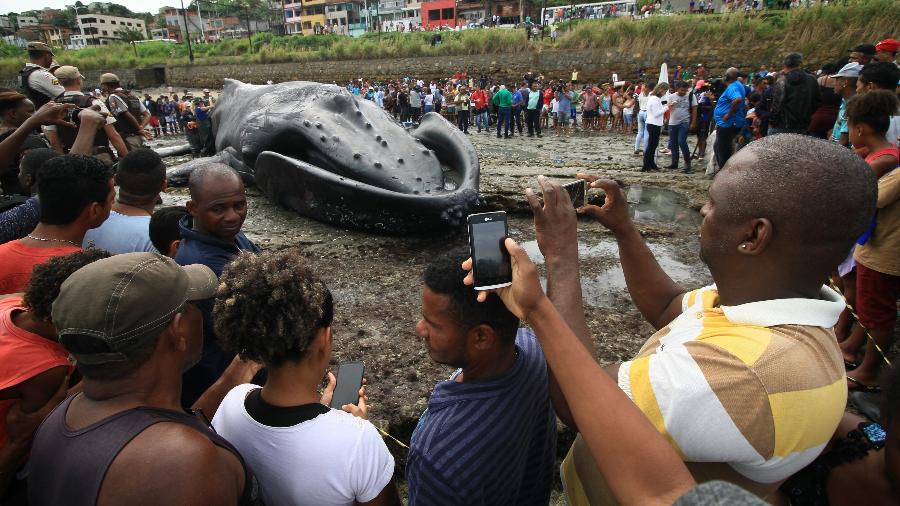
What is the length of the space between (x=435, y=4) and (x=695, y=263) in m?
63.2

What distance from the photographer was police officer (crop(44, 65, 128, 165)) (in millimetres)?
4992

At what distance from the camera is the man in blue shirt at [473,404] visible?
122cm

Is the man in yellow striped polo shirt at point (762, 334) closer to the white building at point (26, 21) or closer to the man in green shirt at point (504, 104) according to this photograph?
the man in green shirt at point (504, 104)

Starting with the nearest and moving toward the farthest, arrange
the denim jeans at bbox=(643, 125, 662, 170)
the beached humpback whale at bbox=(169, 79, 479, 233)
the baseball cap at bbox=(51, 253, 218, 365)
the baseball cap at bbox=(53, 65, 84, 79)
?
the baseball cap at bbox=(51, 253, 218, 365) → the beached humpback whale at bbox=(169, 79, 479, 233) → the baseball cap at bbox=(53, 65, 84, 79) → the denim jeans at bbox=(643, 125, 662, 170)

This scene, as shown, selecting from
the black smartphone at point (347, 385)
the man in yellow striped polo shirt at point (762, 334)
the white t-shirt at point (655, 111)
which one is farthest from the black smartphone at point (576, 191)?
the white t-shirt at point (655, 111)

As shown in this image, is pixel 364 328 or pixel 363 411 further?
pixel 364 328

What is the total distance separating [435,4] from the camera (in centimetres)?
5953

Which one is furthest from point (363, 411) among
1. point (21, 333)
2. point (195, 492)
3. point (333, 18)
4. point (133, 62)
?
point (333, 18)

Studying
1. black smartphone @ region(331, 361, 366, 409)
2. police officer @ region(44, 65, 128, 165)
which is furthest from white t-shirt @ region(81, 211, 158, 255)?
police officer @ region(44, 65, 128, 165)

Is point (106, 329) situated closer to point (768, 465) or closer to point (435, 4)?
point (768, 465)

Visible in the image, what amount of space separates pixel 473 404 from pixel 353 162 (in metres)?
3.82

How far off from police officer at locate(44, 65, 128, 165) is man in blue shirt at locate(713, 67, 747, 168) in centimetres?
787

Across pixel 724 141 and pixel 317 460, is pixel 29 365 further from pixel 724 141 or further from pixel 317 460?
pixel 724 141

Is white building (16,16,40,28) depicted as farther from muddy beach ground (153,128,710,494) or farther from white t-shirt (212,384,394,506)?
white t-shirt (212,384,394,506)
